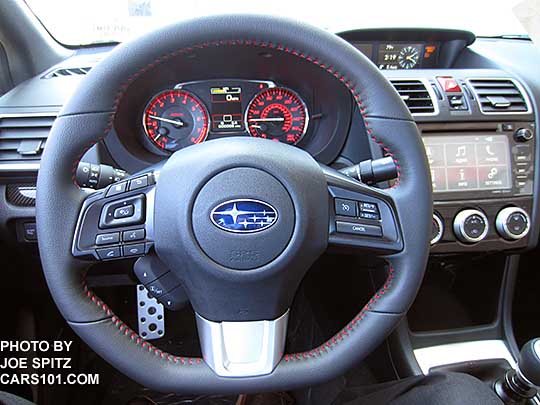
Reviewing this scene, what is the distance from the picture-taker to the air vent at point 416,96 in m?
1.23

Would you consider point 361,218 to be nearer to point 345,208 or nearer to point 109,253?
point 345,208

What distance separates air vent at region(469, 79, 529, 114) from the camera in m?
1.26

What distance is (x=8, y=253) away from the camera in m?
1.25

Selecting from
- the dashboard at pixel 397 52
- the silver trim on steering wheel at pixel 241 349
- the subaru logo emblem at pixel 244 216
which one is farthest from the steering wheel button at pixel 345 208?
the dashboard at pixel 397 52

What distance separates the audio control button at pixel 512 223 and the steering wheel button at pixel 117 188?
0.96 meters

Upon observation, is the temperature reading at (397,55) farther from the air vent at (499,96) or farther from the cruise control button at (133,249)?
the cruise control button at (133,249)

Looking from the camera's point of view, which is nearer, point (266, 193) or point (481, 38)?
point (266, 193)

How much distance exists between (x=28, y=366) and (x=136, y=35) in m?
1.17

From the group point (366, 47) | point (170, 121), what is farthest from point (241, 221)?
point (366, 47)

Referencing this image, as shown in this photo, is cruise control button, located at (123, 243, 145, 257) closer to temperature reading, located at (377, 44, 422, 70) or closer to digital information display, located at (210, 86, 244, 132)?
digital information display, located at (210, 86, 244, 132)

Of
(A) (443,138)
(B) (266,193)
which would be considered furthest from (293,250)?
(A) (443,138)

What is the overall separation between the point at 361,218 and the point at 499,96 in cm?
76

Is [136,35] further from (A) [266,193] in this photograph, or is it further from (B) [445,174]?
(B) [445,174]

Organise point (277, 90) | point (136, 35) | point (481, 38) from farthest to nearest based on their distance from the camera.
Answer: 1. point (481, 38)
2. point (277, 90)
3. point (136, 35)
